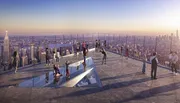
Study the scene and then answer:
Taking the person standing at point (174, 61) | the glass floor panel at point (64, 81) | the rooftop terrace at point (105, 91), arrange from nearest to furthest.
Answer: the rooftop terrace at point (105, 91)
the glass floor panel at point (64, 81)
the person standing at point (174, 61)

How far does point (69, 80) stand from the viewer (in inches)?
356

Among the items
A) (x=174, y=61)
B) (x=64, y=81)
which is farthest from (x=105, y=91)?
(x=174, y=61)

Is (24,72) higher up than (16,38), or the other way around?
(16,38)

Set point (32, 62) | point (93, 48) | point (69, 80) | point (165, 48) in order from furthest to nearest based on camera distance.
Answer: point (93, 48), point (165, 48), point (32, 62), point (69, 80)

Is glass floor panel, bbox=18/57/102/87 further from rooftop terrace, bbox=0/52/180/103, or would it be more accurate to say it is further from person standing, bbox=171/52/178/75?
person standing, bbox=171/52/178/75

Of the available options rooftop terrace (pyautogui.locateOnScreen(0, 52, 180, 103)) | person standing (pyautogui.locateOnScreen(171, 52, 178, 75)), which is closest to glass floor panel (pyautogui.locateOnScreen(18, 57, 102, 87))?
rooftop terrace (pyautogui.locateOnScreen(0, 52, 180, 103))

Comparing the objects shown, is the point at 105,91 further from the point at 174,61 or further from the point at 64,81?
the point at 174,61

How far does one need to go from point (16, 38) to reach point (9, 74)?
8.74 meters

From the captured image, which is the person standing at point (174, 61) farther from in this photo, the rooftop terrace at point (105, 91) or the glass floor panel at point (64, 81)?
the glass floor panel at point (64, 81)

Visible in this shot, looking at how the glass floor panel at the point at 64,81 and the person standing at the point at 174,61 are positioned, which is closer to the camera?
the glass floor panel at the point at 64,81

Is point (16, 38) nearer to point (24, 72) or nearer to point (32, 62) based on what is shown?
point (32, 62)

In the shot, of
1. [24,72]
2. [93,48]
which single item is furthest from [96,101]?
[93,48]

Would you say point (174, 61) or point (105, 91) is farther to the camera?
point (174, 61)

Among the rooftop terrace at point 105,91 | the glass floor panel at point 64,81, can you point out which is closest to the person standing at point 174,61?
the rooftop terrace at point 105,91
